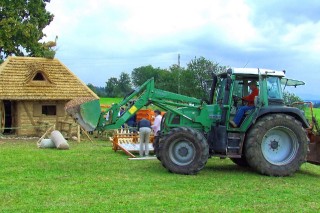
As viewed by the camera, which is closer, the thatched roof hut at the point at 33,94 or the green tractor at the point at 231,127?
the green tractor at the point at 231,127

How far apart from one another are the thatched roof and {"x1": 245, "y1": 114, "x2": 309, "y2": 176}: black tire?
15.7m

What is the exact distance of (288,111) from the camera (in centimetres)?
1277

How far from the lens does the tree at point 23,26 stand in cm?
3027

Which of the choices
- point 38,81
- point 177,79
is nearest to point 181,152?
point 38,81

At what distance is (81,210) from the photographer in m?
8.31

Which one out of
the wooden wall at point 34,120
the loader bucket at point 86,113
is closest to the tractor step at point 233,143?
the loader bucket at point 86,113

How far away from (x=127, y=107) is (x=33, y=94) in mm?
13900

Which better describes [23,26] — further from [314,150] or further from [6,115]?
[314,150]

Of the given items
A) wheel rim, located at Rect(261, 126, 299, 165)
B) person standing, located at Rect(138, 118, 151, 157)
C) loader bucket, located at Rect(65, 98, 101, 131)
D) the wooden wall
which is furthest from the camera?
the wooden wall

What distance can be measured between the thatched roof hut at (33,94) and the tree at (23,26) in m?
2.16

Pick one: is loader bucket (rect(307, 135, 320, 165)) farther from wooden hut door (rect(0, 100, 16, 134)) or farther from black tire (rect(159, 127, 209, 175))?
wooden hut door (rect(0, 100, 16, 134))

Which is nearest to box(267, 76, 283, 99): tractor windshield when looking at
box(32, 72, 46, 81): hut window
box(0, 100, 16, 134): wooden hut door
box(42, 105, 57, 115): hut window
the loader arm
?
the loader arm

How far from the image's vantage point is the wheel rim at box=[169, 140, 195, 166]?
1256 centimetres

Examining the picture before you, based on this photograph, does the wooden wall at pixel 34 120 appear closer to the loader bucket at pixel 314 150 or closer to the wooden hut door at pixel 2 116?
the wooden hut door at pixel 2 116
